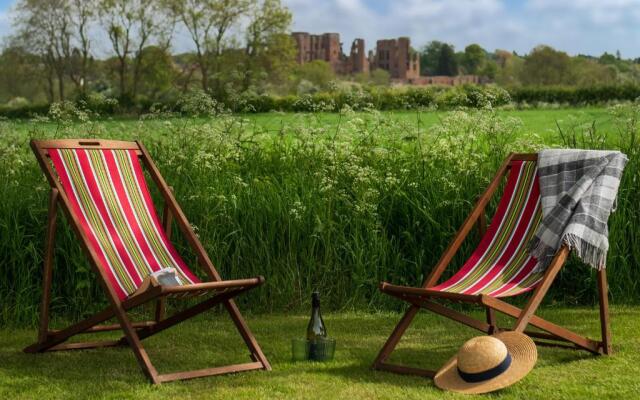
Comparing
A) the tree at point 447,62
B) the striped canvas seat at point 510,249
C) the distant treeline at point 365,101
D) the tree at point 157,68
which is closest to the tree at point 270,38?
the tree at point 157,68

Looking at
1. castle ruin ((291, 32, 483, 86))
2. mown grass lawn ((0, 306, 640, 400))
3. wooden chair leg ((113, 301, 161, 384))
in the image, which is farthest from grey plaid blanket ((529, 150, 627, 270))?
castle ruin ((291, 32, 483, 86))

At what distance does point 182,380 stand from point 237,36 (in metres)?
54.3

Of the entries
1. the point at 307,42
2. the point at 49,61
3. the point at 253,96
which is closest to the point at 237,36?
the point at 49,61

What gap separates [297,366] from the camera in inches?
140

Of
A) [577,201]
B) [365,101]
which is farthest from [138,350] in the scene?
[365,101]

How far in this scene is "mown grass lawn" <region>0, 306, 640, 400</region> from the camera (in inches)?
124

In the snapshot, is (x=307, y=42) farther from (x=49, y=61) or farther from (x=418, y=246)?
(x=418, y=246)

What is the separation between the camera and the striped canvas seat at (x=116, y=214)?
11.7 ft

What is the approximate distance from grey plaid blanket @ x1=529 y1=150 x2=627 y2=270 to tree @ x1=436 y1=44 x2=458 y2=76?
11917cm

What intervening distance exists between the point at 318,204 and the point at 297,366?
4.89ft

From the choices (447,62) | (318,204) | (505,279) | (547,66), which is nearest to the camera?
(505,279)

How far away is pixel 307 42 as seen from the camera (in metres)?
137

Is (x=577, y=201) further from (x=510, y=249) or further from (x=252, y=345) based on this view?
(x=252, y=345)

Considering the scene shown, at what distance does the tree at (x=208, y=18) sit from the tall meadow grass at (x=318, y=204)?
47.3 metres
